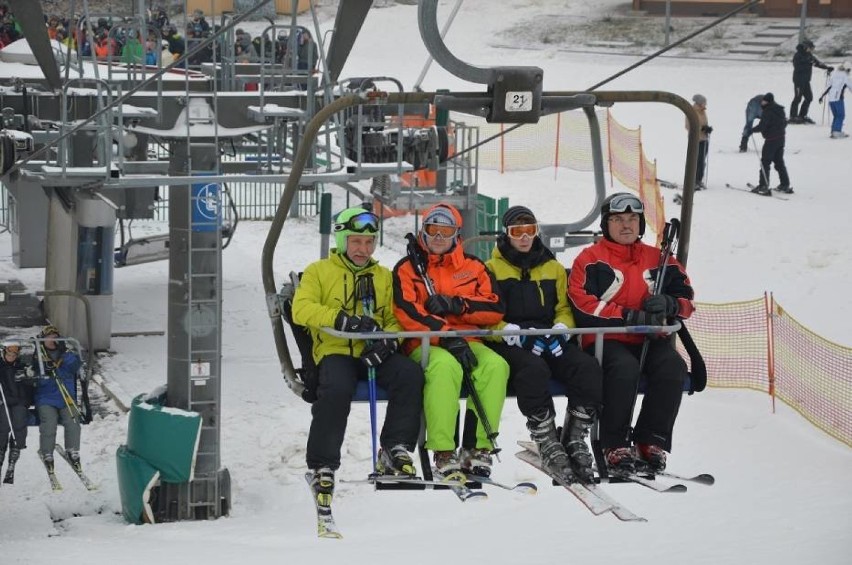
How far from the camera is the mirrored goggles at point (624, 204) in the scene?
26.1ft

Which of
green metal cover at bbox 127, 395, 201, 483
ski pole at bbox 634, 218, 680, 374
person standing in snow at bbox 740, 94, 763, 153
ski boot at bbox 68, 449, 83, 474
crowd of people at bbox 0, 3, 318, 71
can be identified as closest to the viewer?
ski pole at bbox 634, 218, 680, 374

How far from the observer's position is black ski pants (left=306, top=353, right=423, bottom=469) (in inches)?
302

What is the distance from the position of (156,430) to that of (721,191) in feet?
39.7

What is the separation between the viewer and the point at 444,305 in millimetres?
7691

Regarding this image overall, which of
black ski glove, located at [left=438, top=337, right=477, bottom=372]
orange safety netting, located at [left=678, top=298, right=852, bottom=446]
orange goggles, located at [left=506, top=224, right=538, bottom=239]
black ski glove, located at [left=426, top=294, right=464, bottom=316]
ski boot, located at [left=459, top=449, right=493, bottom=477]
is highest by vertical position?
orange goggles, located at [left=506, top=224, right=538, bottom=239]

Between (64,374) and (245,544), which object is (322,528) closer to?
(245,544)

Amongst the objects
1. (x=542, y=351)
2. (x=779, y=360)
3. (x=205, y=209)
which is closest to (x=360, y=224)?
(x=542, y=351)

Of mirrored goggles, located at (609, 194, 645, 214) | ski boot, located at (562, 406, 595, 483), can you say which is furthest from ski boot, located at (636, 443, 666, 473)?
mirrored goggles, located at (609, 194, 645, 214)

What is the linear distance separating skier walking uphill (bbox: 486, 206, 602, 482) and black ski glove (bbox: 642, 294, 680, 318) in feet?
1.26

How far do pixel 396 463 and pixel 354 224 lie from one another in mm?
1182

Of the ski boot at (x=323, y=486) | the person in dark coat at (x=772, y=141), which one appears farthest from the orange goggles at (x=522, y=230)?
the person in dark coat at (x=772, y=141)

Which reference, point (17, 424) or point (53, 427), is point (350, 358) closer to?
point (17, 424)

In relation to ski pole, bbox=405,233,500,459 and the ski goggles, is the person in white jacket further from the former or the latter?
the ski goggles

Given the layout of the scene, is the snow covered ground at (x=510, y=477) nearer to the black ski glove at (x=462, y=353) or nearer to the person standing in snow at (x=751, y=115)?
the person standing in snow at (x=751, y=115)
